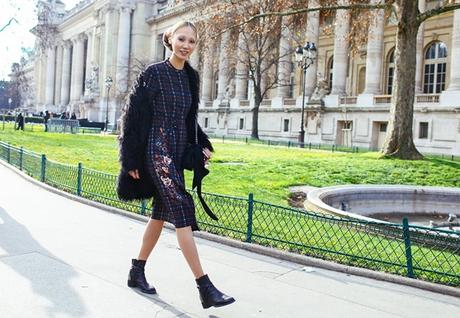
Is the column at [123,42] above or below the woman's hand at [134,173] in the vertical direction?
above

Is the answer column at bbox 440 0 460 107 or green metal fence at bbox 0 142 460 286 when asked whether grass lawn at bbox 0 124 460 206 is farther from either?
column at bbox 440 0 460 107

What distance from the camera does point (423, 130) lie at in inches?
1342

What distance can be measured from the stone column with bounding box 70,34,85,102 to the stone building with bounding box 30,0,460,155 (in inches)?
331

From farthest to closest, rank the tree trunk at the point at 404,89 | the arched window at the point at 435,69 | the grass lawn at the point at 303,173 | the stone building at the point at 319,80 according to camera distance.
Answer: the arched window at the point at 435,69
the stone building at the point at 319,80
the tree trunk at the point at 404,89
the grass lawn at the point at 303,173

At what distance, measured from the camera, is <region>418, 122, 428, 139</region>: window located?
33.9 metres

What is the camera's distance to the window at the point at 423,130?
3391cm

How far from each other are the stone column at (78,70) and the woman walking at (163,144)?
89.0 metres

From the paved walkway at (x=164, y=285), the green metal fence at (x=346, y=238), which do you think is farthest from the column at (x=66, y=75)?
the paved walkway at (x=164, y=285)

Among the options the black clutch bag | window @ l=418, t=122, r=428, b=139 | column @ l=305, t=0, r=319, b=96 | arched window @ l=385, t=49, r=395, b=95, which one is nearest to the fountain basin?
the black clutch bag

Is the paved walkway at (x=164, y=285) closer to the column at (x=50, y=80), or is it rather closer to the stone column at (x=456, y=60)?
the stone column at (x=456, y=60)

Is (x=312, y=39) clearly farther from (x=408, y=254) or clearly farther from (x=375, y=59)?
(x=408, y=254)

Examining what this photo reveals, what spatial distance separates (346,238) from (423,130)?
29.7 m

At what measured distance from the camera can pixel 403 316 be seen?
443 cm

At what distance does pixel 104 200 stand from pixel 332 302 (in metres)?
6.07
